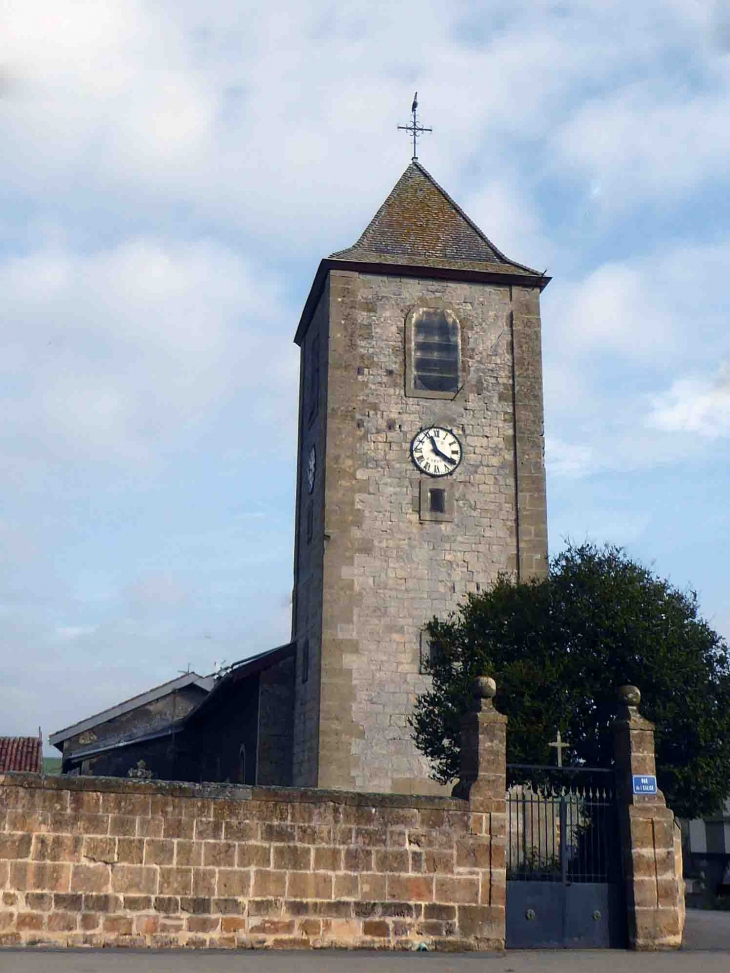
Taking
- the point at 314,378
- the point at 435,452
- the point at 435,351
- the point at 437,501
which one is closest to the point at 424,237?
the point at 435,351

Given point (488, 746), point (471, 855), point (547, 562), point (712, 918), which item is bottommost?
point (712, 918)

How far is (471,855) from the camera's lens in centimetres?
1316

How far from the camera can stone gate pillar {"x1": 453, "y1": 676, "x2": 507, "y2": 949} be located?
13047 mm

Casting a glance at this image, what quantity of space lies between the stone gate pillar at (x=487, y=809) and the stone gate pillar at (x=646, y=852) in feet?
5.64

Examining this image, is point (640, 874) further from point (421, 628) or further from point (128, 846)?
point (421, 628)

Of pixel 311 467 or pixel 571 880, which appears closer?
pixel 571 880

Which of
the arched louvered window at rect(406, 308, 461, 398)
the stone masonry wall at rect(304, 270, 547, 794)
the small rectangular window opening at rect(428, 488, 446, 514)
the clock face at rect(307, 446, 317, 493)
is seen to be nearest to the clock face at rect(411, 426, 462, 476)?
the stone masonry wall at rect(304, 270, 547, 794)

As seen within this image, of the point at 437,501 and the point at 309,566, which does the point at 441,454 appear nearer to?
the point at 437,501

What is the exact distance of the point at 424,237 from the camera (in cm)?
2814

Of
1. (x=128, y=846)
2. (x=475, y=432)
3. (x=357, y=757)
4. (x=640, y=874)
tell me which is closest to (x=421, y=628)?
(x=357, y=757)

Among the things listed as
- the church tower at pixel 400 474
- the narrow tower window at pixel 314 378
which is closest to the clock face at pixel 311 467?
the church tower at pixel 400 474

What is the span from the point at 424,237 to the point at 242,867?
1906 centimetres

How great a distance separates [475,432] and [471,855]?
1399cm

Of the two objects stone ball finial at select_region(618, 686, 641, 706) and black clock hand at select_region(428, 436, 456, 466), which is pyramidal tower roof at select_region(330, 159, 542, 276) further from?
stone ball finial at select_region(618, 686, 641, 706)
